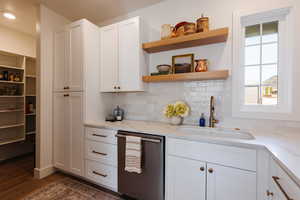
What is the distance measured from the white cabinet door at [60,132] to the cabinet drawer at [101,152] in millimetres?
452

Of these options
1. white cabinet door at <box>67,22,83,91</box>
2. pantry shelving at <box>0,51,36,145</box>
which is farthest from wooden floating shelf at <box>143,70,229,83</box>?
pantry shelving at <box>0,51,36,145</box>

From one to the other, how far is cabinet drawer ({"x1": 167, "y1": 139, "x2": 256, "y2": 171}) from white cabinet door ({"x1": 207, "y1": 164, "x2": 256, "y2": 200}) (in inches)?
2.1

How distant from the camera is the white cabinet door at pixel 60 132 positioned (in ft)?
6.88

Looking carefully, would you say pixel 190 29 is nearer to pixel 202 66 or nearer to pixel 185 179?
pixel 202 66

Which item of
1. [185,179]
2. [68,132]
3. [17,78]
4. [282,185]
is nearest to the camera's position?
[282,185]

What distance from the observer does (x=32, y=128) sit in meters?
3.12

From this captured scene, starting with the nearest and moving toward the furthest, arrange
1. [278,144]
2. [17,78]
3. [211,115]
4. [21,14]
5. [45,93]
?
[278,144]
[211,115]
[45,93]
[21,14]
[17,78]

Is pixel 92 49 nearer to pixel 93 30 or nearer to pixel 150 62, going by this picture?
pixel 93 30

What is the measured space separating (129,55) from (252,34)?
5.19ft

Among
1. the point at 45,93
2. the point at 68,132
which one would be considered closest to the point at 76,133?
the point at 68,132

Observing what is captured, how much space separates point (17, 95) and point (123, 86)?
2.46m

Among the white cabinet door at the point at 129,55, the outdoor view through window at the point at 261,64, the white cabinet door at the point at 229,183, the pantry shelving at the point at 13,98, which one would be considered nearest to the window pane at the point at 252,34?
the outdoor view through window at the point at 261,64

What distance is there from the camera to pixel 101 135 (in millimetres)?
1791

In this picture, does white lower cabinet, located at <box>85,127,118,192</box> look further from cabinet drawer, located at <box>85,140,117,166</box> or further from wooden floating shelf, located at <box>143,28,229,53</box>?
wooden floating shelf, located at <box>143,28,229,53</box>
